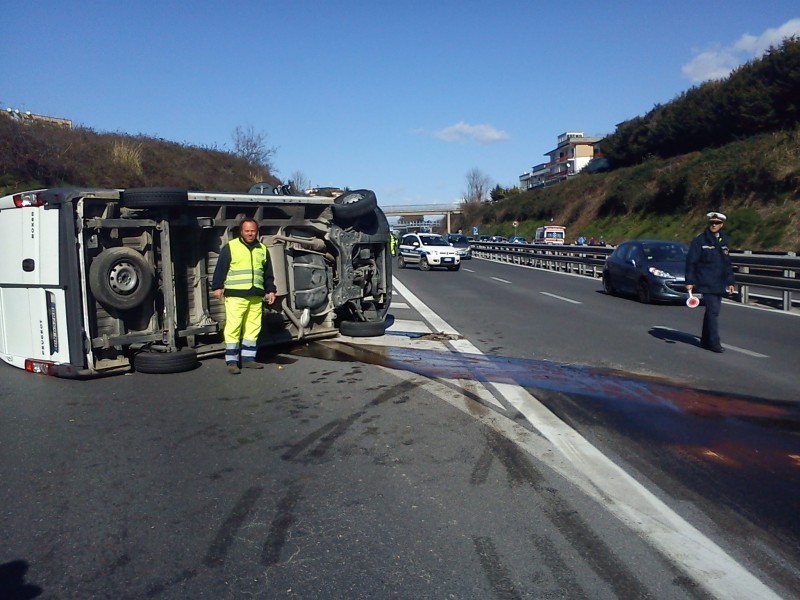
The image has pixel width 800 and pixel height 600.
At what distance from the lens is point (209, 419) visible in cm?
672

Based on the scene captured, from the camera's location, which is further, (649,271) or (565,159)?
(565,159)

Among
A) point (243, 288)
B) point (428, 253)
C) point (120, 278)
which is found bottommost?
point (428, 253)

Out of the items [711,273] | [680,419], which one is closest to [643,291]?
[711,273]

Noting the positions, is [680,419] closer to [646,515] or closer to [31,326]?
[646,515]

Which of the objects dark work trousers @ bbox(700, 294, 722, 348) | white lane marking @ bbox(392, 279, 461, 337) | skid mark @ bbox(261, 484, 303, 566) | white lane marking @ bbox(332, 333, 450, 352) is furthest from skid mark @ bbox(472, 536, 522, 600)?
white lane marking @ bbox(392, 279, 461, 337)

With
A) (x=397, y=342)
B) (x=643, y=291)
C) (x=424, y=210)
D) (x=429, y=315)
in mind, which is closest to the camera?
(x=397, y=342)

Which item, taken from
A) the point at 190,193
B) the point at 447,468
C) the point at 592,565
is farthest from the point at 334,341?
the point at 592,565

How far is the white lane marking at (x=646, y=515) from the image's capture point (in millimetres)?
3699

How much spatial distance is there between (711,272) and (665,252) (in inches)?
330

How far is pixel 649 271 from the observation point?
17172mm

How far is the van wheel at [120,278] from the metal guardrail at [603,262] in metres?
12.8

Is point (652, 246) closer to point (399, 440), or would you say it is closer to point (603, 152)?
point (399, 440)

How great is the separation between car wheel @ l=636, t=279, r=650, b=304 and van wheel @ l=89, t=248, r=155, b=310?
12.2m

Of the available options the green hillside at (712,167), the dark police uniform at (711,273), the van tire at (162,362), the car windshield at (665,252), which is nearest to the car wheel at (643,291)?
the car windshield at (665,252)
